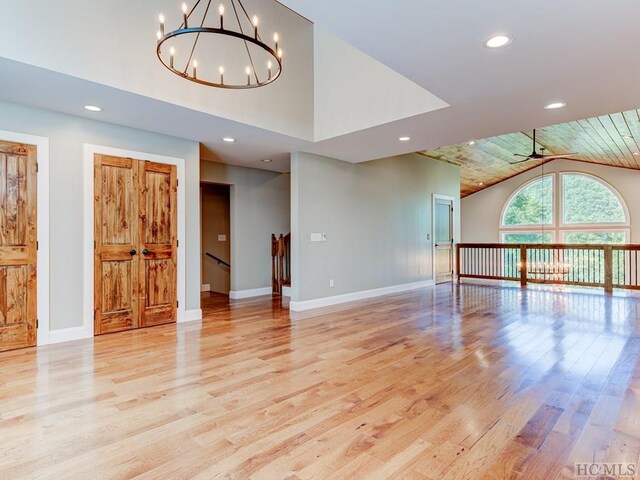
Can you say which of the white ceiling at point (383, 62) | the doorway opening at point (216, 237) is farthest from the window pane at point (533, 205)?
the doorway opening at point (216, 237)

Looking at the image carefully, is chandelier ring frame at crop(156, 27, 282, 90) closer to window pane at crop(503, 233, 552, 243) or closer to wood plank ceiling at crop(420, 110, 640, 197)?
wood plank ceiling at crop(420, 110, 640, 197)

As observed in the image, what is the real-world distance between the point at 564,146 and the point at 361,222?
21.0 feet

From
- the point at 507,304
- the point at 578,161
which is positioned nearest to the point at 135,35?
the point at 507,304

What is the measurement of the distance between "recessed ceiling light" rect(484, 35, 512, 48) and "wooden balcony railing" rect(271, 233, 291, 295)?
4.90m

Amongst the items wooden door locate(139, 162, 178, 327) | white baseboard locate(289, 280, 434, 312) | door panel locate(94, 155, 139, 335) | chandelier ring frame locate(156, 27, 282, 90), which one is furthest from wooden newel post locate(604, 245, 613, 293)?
door panel locate(94, 155, 139, 335)

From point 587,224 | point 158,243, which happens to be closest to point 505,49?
point 158,243

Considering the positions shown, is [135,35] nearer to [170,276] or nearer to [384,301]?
[170,276]

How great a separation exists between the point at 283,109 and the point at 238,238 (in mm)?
3032

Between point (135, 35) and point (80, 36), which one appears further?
point (135, 35)

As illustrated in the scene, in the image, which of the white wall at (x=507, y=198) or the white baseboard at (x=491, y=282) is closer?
the white baseboard at (x=491, y=282)

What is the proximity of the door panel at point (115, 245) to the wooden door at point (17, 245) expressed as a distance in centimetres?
59

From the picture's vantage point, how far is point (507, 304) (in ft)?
20.0

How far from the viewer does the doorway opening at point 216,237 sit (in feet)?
25.5

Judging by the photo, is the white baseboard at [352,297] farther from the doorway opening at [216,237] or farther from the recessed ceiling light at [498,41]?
the recessed ceiling light at [498,41]
